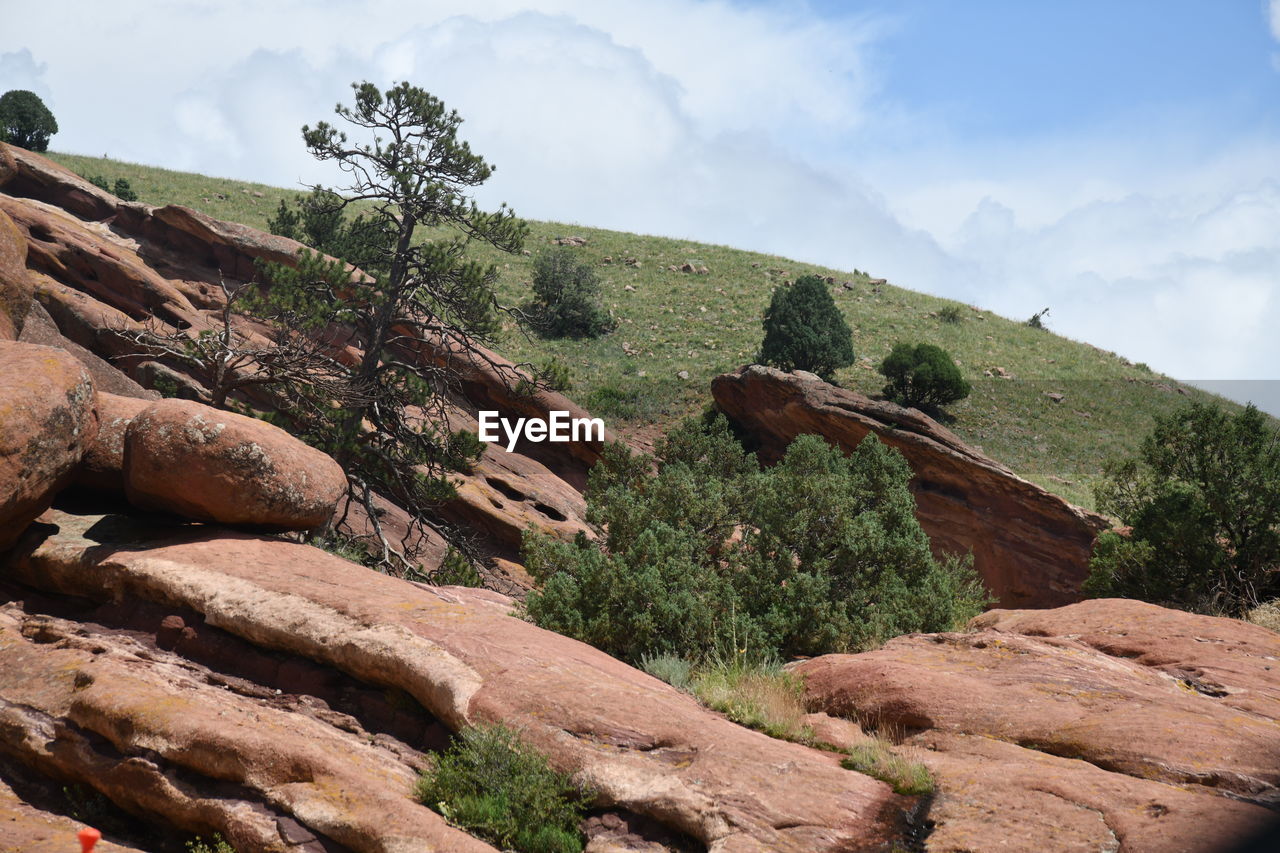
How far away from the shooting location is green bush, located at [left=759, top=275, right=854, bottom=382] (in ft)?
123

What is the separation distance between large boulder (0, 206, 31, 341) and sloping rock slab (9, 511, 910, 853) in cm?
292

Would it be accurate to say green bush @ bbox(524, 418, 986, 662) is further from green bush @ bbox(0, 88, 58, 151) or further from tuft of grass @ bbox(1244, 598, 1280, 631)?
green bush @ bbox(0, 88, 58, 151)

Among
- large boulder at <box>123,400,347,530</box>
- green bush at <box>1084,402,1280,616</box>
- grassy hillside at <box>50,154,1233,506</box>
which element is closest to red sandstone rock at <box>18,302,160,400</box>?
large boulder at <box>123,400,347,530</box>

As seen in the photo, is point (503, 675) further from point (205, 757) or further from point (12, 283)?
point (12, 283)

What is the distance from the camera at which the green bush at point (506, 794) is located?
5.77 m

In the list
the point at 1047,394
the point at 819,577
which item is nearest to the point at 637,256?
the point at 1047,394

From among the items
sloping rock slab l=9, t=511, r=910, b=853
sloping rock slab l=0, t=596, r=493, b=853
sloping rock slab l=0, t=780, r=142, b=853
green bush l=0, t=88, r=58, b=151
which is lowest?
sloping rock slab l=0, t=780, r=142, b=853

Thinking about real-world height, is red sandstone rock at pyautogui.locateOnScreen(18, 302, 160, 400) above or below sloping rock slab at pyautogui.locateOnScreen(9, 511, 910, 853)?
above

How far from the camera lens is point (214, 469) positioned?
346 inches

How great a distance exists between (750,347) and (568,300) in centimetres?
850

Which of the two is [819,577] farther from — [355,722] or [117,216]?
[117,216]

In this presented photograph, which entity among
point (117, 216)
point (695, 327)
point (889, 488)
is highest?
point (695, 327)

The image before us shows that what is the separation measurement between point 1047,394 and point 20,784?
4070 centimetres

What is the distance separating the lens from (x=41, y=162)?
84.9ft
